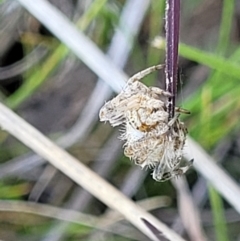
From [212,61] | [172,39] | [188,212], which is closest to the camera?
[172,39]

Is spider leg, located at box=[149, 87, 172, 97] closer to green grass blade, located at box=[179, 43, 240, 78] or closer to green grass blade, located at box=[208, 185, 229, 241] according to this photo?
green grass blade, located at box=[179, 43, 240, 78]

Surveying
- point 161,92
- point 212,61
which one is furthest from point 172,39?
point 212,61

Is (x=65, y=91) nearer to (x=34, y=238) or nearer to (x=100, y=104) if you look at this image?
(x=100, y=104)

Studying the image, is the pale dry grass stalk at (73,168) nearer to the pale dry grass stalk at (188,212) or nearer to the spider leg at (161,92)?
the pale dry grass stalk at (188,212)

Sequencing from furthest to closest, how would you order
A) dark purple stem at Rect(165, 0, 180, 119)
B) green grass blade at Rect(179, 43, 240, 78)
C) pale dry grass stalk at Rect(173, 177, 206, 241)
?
pale dry grass stalk at Rect(173, 177, 206, 241) < green grass blade at Rect(179, 43, 240, 78) < dark purple stem at Rect(165, 0, 180, 119)

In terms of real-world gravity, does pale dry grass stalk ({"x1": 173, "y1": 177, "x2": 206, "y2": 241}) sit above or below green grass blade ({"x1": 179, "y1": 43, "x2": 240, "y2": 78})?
below

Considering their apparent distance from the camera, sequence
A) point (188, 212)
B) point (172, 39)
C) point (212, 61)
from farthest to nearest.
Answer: point (188, 212) → point (212, 61) → point (172, 39)

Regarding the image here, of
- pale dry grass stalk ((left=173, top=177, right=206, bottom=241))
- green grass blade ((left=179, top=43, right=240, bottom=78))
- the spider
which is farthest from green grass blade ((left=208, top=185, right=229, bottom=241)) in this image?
the spider

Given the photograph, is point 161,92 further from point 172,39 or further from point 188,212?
point 188,212

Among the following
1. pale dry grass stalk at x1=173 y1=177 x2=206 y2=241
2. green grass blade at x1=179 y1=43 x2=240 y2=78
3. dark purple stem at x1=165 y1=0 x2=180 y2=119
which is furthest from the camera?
pale dry grass stalk at x1=173 y1=177 x2=206 y2=241
